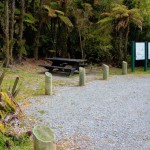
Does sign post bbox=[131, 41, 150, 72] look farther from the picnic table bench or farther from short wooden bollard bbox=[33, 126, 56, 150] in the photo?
short wooden bollard bbox=[33, 126, 56, 150]

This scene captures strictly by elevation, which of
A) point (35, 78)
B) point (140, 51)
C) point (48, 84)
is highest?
point (140, 51)

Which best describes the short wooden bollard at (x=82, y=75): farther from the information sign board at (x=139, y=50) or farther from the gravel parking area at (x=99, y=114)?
the information sign board at (x=139, y=50)

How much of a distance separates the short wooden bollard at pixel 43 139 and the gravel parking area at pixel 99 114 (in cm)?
141

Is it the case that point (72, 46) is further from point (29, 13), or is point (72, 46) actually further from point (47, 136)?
point (47, 136)

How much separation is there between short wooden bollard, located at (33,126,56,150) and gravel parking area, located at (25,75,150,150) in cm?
141

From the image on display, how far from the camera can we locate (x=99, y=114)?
690 centimetres

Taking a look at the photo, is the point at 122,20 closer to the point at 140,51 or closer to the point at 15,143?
the point at 140,51

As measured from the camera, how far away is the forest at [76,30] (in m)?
15.4

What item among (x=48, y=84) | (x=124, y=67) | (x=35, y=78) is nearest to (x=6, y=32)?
(x=35, y=78)

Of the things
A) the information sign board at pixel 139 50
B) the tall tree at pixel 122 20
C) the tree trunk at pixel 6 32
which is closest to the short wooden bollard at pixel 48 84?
Result: the tree trunk at pixel 6 32

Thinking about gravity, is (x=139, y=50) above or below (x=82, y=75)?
above

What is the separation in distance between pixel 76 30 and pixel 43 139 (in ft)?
→ 44.6

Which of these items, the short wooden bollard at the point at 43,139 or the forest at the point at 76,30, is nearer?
the short wooden bollard at the point at 43,139

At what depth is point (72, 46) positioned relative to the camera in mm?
17391
